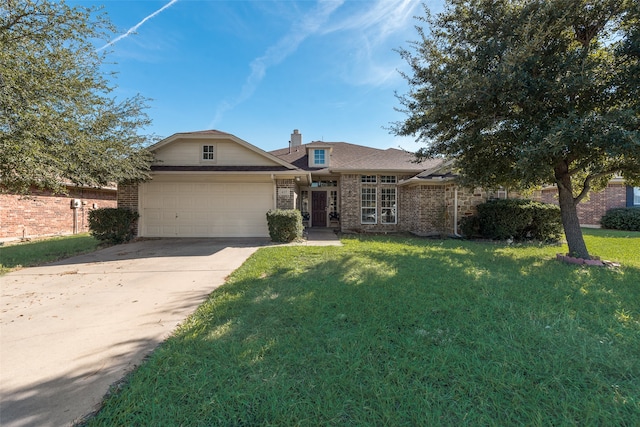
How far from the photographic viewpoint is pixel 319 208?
15984 mm

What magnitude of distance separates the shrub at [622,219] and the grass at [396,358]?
50.0 feet

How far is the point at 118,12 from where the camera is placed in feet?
Result: 22.3

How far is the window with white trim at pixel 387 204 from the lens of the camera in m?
14.0

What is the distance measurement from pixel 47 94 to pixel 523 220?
14809mm

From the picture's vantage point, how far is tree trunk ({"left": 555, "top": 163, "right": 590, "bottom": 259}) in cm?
693

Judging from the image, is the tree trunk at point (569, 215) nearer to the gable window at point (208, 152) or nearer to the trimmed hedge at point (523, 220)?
the trimmed hedge at point (523, 220)

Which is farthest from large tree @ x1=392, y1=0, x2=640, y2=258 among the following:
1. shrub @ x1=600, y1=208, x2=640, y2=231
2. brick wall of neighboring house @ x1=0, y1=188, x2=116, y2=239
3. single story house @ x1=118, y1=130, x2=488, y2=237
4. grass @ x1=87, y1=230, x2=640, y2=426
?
brick wall of neighboring house @ x1=0, y1=188, x2=116, y2=239

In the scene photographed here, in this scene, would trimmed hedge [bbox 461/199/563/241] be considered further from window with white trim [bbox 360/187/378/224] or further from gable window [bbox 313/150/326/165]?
gable window [bbox 313/150/326/165]

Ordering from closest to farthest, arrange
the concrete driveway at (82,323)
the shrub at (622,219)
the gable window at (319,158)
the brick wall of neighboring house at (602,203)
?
the concrete driveway at (82,323) → the shrub at (622,219) → the gable window at (319,158) → the brick wall of neighboring house at (602,203)

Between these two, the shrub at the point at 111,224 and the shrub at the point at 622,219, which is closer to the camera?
the shrub at the point at 111,224

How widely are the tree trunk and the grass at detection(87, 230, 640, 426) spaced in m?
2.49

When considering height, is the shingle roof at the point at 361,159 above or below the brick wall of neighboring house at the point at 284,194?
A: above

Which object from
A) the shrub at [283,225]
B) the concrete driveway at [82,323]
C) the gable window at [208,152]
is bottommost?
the concrete driveway at [82,323]

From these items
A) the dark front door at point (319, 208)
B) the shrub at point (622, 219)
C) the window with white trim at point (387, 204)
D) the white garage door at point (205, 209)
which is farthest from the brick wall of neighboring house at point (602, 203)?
the white garage door at point (205, 209)
